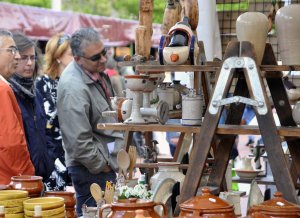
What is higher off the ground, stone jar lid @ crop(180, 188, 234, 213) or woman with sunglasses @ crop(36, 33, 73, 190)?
woman with sunglasses @ crop(36, 33, 73, 190)

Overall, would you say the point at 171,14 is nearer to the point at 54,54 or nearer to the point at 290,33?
the point at 290,33

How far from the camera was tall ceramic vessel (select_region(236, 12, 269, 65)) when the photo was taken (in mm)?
3410

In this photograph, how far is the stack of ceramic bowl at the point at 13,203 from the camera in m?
3.38

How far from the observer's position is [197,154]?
3.19 metres

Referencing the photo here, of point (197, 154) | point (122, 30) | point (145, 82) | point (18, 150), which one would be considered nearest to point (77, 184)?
point (18, 150)

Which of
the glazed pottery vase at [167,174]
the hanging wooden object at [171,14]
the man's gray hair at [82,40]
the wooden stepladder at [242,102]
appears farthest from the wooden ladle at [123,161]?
the man's gray hair at [82,40]

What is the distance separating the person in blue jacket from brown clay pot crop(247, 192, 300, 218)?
2262 millimetres

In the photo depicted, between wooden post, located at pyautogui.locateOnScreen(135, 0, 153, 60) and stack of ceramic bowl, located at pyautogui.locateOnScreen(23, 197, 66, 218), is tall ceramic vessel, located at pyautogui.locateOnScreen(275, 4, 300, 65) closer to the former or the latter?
wooden post, located at pyautogui.locateOnScreen(135, 0, 153, 60)

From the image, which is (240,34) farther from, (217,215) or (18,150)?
(18,150)

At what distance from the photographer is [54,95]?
5.47m

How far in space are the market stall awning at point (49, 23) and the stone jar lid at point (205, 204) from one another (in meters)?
6.30

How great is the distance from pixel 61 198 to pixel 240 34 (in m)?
1.17

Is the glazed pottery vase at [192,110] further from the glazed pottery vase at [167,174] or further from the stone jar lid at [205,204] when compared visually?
the stone jar lid at [205,204]

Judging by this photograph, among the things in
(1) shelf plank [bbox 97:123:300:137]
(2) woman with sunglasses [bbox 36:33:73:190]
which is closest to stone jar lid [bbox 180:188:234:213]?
(1) shelf plank [bbox 97:123:300:137]
